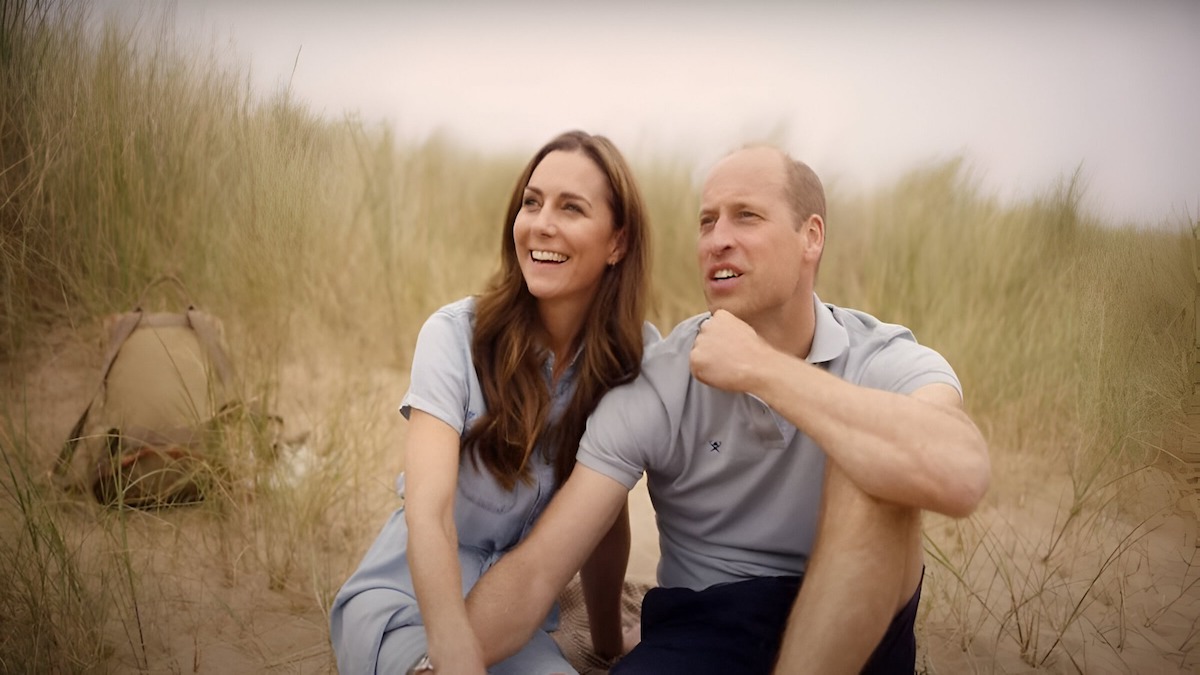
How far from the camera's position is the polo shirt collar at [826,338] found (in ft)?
7.80

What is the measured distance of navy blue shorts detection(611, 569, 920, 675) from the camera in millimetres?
2236

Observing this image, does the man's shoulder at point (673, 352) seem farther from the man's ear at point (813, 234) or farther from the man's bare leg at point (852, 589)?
the man's bare leg at point (852, 589)

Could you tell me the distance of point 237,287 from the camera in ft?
11.7

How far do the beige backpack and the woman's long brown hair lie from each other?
1372 millimetres

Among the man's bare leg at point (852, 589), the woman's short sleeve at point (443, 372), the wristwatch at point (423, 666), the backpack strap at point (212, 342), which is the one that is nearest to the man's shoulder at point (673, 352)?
the woman's short sleeve at point (443, 372)

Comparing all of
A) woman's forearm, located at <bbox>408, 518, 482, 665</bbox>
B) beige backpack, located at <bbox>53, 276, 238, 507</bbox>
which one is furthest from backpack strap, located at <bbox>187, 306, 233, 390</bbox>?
woman's forearm, located at <bbox>408, 518, 482, 665</bbox>

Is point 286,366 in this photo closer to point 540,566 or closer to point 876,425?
point 540,566

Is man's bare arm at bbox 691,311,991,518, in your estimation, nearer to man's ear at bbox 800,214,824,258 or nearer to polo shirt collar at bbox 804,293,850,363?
polo shirt collar at bbox 804,293,850,363

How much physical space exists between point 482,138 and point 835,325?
16.3 feet

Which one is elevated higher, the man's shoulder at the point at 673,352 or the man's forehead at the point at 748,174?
the man's forehead at the point at 748,174

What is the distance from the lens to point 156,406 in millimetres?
3523

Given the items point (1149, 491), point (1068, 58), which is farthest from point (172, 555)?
point (1068, 58)

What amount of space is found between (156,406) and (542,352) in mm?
1932

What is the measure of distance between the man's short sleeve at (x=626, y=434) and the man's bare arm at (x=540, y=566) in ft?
0.12
